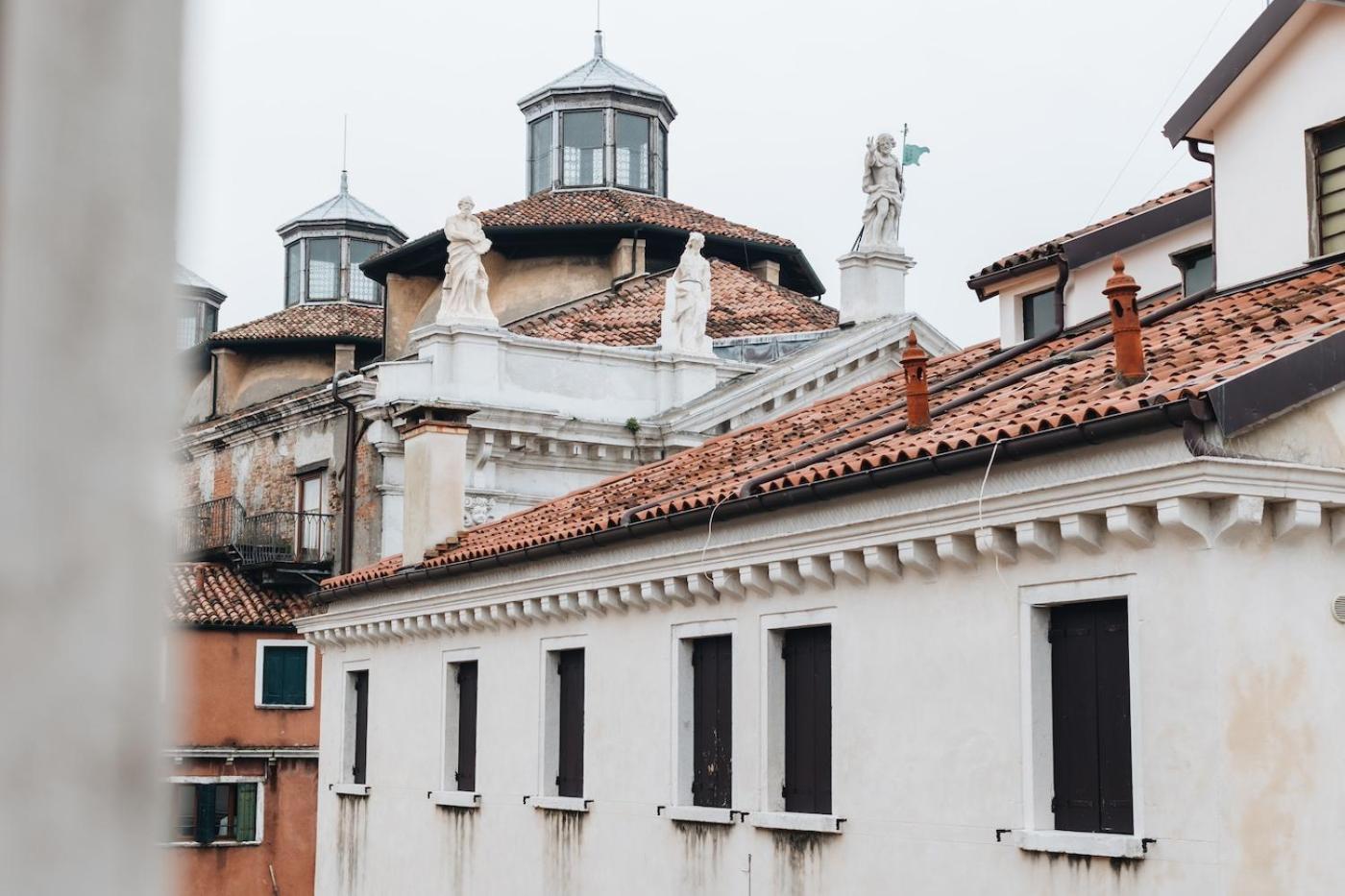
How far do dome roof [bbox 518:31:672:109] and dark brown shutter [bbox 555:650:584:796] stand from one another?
101 ft

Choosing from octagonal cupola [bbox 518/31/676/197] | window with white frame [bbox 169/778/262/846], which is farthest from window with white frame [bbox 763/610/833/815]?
octagonal cupola [bbox 518/31/676/197]

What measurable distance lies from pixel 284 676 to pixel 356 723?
13.5 meters

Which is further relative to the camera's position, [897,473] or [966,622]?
[897,473]

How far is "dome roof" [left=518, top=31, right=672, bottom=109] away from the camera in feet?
150

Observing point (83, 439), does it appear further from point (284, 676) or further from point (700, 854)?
point (284, 676)

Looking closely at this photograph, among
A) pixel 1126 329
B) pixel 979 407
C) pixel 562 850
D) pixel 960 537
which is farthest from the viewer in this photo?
pixel 562 850

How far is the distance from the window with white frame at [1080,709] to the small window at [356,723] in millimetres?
11590

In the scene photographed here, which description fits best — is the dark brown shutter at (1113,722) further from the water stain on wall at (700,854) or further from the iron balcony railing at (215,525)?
the iron balcony railing at (215,525)

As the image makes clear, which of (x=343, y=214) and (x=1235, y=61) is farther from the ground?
(x=343, y=214)

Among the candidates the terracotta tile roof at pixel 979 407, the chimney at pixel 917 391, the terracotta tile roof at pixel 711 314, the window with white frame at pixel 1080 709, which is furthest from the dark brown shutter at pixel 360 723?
the terracotta tile roof at pixel 711 314

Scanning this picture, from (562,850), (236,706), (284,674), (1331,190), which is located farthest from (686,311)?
(1331,190)

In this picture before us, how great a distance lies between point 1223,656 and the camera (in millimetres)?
9688

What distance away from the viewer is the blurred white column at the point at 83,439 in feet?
4.52

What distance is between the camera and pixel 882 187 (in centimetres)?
3278
